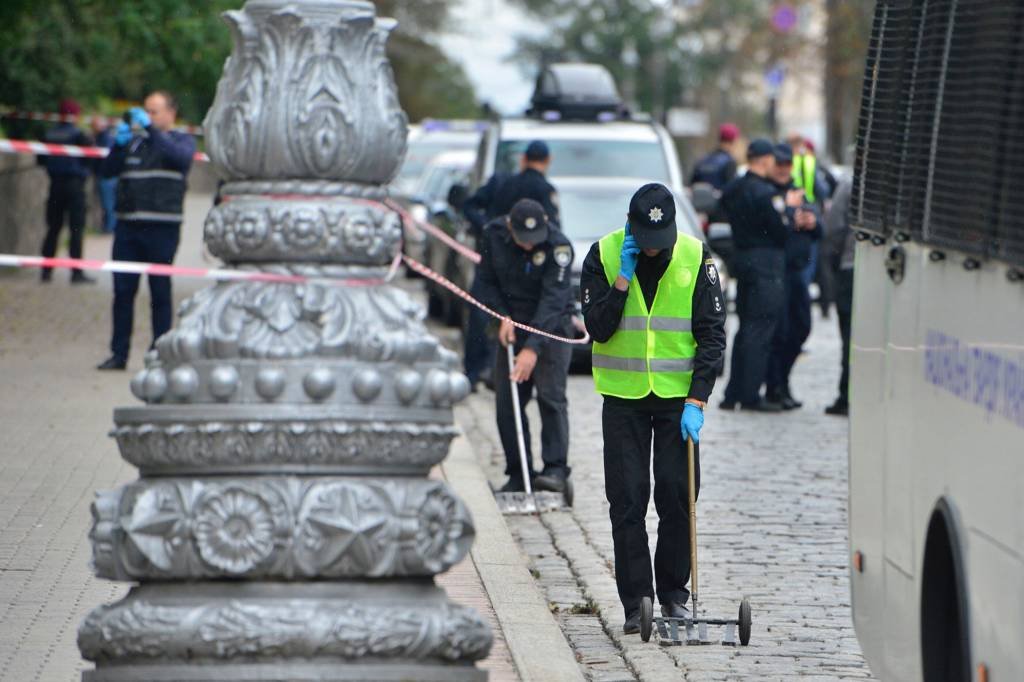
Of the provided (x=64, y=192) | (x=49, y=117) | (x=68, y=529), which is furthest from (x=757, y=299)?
(x=49, y=117)

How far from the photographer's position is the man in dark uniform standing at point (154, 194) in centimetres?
1557

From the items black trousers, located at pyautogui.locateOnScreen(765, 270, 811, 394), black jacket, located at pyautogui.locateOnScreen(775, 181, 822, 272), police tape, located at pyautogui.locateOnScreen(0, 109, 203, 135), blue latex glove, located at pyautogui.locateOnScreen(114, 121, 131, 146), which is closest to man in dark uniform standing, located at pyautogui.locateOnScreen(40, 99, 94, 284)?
police tape, located at pyautogui.locateOnScreen(0, 109, 203, 135)

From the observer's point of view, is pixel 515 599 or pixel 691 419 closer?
pixel 691 419

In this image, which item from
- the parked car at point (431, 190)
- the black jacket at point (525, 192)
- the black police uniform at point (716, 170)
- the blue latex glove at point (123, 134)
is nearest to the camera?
the black jacket at point (525, 192)

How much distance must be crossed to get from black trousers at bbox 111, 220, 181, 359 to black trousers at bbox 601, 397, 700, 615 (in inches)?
307

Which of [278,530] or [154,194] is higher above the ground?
[278,530]

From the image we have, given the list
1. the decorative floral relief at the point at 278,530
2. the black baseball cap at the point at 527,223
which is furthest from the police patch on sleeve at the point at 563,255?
Answer: the decorative floral relief at the point at 278,530

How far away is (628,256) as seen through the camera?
8.00 metres

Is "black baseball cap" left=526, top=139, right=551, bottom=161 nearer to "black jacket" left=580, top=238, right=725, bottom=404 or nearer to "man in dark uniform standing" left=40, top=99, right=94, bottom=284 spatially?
"black jacket" left=580, top=238, right=725, bottom=404

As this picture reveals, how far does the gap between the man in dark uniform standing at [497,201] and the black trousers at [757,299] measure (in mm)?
1477

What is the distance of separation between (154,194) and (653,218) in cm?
837

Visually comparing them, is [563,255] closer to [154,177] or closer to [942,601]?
[154,177]

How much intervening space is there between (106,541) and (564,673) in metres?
2.78

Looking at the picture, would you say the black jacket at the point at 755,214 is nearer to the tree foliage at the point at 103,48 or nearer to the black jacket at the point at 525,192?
A: the black jacket at the point at 525,192
